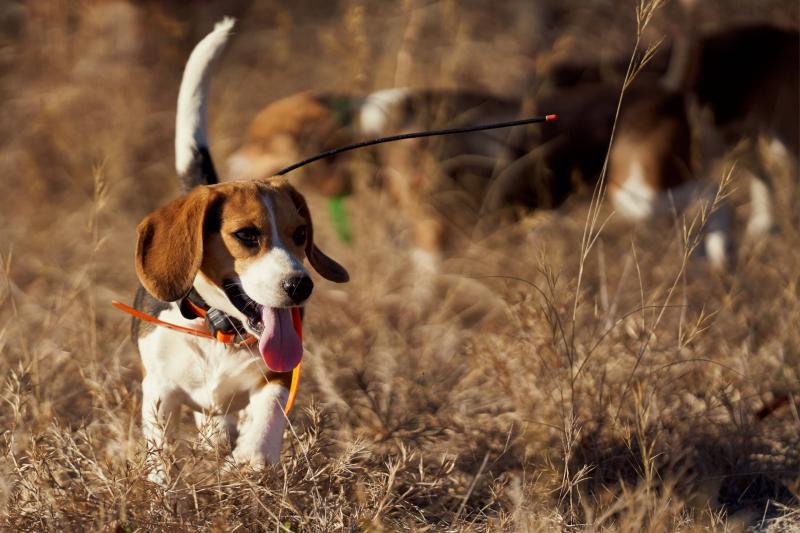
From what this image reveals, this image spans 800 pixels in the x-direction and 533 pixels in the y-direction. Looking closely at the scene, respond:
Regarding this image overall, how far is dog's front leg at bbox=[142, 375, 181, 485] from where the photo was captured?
7.63 feet

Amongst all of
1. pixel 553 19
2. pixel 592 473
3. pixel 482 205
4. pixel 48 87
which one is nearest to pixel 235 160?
pixel 482 205

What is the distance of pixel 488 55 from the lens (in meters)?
7.79

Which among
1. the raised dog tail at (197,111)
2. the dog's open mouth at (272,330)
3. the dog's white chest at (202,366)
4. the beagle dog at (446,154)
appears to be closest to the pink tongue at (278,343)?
the dog's open mouth at (272,330)

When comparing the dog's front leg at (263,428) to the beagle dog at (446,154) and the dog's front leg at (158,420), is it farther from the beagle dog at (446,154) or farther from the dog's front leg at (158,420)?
the beagle dog at (446,154)

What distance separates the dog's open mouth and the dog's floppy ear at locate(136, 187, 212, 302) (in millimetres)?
142

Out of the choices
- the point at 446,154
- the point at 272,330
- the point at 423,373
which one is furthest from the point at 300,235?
the point at 446,154

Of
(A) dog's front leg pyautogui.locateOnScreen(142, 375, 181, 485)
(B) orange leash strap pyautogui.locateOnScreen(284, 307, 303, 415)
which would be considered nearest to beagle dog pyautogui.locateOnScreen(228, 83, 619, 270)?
(B) orange leash strap pyautogui.locateOnScreen(284, 307, 303, 415)

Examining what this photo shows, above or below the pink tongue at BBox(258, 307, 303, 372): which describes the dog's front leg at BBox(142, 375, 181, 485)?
below

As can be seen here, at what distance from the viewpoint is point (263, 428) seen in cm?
248

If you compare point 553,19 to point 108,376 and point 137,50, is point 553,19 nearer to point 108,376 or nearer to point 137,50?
point 137,50

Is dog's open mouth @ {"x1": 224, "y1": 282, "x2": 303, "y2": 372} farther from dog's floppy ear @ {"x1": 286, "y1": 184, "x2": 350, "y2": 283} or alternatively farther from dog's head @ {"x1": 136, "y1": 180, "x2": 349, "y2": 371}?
dog's floppy ear @ {"x1": 286, "y1": 184, "x2": 350, "y2": 283}

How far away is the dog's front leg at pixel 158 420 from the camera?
2.32 m

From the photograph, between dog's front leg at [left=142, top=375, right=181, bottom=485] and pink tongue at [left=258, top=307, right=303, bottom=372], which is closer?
dog's front leg at [left=142, top=375, right=181, bottom=485]

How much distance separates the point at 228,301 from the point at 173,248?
0.20 m
